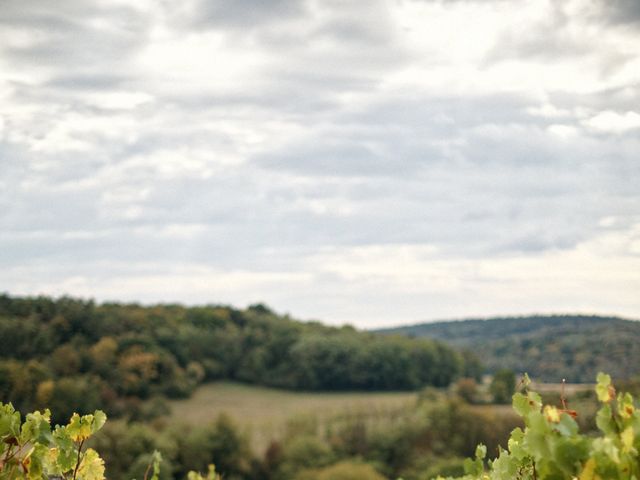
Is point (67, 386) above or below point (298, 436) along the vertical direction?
above

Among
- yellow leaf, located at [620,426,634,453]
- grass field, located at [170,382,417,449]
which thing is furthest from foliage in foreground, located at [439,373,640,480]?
grass field, located at [170,382,417,449]

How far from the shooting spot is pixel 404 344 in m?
103

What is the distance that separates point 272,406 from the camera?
85188 mm

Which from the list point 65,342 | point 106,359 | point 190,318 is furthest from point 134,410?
point 190,318

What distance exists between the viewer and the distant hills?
68938 millimetres

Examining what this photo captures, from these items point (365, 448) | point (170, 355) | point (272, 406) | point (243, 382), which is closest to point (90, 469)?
point (365, 448)

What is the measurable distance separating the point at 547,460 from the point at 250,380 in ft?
319

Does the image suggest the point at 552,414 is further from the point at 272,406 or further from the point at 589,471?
the point at 272,406

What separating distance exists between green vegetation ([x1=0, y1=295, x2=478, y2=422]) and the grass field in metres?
2.32

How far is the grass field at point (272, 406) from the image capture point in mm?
72312

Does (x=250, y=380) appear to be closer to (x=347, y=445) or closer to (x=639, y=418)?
(x=347, y=445)

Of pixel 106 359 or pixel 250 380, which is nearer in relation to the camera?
pixel 106 359

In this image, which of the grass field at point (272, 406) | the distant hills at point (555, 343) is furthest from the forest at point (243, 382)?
the distant hills at point (555, 343)

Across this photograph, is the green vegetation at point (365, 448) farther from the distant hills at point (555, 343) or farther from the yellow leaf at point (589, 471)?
the distant hills at point (555, 343)
